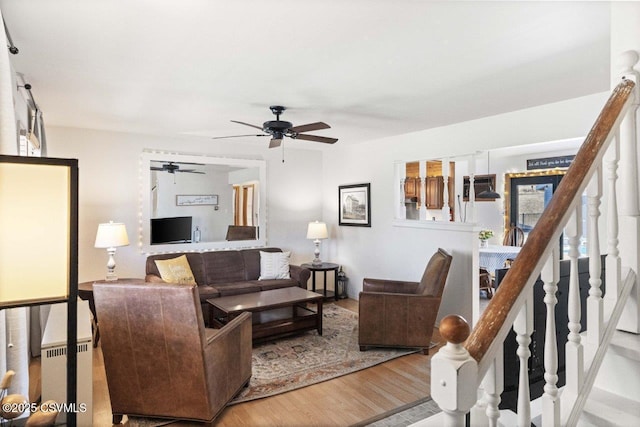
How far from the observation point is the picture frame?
521 cm

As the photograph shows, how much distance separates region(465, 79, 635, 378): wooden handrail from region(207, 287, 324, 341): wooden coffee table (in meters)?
2.98

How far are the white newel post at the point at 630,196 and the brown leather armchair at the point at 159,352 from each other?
7.19 ft

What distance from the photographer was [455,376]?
0.85 meters

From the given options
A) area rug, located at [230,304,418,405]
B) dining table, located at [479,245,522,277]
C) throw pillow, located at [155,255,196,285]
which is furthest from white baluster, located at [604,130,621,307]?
dining table, located at [479,245,522,277]

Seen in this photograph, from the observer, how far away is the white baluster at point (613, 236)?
1.37 m

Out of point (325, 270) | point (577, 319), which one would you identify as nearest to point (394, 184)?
point (325, 270)

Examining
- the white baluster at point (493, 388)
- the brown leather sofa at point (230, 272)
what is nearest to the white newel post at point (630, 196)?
the white baluster at point (493, 388)

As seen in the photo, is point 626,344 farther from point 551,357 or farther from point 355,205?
point 355,205

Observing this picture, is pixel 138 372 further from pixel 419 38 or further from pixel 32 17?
pixel 419 38

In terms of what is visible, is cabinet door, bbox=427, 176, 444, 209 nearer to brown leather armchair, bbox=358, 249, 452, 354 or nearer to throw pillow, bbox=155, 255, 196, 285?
brown leather armchair, bbox=358, 249, 452, 354

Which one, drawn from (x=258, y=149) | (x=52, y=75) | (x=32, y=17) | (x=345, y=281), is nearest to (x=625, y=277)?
(x=32, y=17)

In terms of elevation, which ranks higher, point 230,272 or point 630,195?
point 630,195

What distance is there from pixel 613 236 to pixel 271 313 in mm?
3687

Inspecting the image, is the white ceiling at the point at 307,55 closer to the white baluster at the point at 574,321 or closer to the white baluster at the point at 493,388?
the white baluster at the point at 574,321
